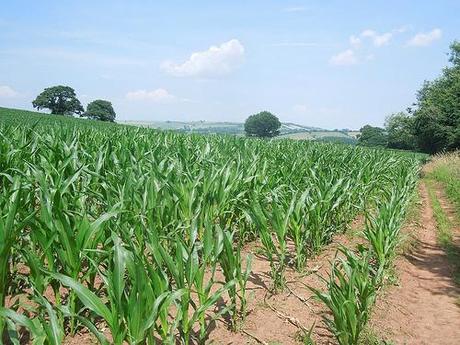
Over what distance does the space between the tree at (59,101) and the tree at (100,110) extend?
13.8 feet

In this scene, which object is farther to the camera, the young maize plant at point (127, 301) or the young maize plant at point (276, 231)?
the young maize plant at point (276, 231)

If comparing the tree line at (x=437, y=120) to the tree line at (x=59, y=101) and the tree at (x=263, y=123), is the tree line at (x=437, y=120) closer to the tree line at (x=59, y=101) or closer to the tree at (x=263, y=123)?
the tree at (x=263, y=123)

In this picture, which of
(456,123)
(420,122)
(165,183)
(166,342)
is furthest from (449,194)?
(420,122)

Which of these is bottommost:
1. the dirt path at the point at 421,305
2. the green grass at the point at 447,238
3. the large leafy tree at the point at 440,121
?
the green grass at the point at 447,238

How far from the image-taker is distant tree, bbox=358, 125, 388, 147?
3632 inches

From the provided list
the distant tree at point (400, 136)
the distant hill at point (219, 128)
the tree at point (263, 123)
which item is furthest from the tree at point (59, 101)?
the distant tree at point (400, 136)

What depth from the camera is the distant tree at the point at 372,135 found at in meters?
92.2

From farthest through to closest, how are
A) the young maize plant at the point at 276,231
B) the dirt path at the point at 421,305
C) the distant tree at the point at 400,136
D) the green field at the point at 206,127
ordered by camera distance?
the distant tree at the point at 400,136
the green field at the point at 206,127
the young maize plant at the point at 276,231
the dirt path at the point at 421,305

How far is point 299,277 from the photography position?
470 cm

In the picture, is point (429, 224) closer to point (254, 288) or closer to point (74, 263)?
point (254, 288)

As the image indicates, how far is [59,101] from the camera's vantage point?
82062 mm

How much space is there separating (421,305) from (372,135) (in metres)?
99.5

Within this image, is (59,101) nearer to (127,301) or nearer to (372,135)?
(372,135)

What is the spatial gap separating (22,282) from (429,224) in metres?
8.98
